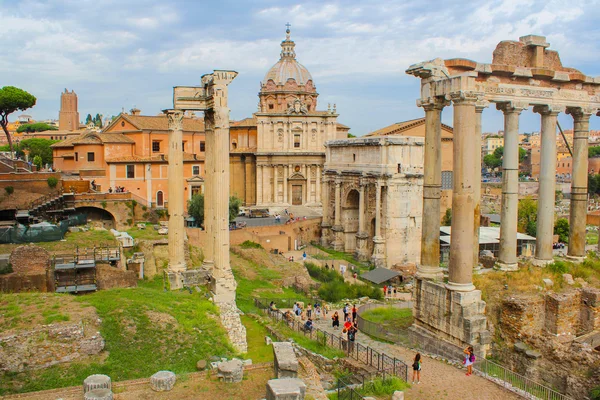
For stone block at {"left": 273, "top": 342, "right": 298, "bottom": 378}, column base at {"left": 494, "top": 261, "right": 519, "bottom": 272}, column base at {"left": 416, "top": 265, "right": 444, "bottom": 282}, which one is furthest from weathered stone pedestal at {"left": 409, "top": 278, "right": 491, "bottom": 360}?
stone block at {"left": 273, "top": 342, "right": 298, "bottom": 378}

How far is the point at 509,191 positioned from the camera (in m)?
17.7

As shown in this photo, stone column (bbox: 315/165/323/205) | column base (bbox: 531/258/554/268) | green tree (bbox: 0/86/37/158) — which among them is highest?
green tree (bbox: 0/86/37/158)

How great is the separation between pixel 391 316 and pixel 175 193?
859 cm

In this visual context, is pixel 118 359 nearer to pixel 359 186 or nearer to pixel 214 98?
pixel 214 98

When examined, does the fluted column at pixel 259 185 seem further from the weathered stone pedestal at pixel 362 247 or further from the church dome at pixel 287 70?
the weathered stone pedestal at pixel 362 247

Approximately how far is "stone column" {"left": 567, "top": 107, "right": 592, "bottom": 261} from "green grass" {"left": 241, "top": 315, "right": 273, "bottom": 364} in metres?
10.9

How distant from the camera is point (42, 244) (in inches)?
900

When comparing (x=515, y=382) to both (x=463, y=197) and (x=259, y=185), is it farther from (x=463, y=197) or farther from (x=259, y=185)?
(x=259, y=185)

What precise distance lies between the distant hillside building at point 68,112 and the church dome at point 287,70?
3014 inches

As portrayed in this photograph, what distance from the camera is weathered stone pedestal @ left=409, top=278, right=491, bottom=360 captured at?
576 inches

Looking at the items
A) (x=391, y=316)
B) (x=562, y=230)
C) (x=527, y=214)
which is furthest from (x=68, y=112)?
(x=391, y=316)

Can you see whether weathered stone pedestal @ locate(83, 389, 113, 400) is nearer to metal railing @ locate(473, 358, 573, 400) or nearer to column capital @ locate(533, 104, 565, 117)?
metal railing @ locate(473, 358, 573, 400)

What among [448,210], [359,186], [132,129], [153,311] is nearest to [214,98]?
[153,311]

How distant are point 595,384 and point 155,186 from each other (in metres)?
34.5
